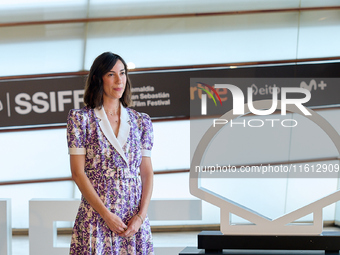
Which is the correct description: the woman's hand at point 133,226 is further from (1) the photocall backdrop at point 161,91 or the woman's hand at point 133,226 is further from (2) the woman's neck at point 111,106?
(1) the photocall backdrop at point 161,91

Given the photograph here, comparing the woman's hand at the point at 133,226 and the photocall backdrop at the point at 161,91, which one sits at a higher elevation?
the photocall backdrop at the point at 161,91

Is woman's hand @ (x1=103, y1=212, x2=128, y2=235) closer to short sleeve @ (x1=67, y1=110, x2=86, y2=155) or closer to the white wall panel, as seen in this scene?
short sleeve @ (x1=67, y1=110, x2=86, y2=155)

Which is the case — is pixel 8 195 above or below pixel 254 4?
below

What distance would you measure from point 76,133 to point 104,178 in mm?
225

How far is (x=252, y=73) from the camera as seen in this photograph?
4.83 metres

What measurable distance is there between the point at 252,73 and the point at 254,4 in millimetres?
778

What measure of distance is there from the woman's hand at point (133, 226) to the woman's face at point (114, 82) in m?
0.53

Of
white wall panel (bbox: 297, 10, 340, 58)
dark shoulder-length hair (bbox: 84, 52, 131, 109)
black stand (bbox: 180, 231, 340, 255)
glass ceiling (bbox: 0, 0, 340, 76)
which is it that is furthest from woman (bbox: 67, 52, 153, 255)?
white wall panel (bbox: 297, 10, 340, 58)

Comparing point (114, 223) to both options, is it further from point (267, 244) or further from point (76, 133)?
point (267, 244)

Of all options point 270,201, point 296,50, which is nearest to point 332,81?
point 296,50

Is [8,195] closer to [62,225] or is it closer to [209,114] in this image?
[62,225]

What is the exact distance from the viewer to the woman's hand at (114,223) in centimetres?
177

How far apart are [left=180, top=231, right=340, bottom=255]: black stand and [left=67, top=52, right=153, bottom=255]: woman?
0.30 meters

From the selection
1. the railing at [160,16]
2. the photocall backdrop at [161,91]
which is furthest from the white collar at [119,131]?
the railing at [160,16]
